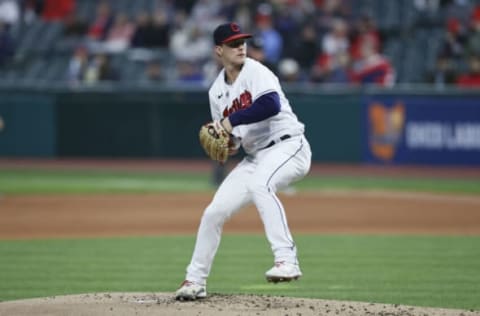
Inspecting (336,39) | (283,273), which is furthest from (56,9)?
(283,273)

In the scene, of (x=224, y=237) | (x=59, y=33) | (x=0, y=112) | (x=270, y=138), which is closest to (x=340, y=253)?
(x=224, y=237)

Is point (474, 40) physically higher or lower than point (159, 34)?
lower

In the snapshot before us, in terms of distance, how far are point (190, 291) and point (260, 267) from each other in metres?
2.94

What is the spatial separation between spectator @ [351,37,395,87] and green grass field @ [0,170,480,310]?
26.7 ft

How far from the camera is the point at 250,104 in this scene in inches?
286

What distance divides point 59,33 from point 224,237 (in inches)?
498

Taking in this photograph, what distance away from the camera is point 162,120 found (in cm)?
2166

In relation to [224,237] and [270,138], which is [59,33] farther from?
[270,138]

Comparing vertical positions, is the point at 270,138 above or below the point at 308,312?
above

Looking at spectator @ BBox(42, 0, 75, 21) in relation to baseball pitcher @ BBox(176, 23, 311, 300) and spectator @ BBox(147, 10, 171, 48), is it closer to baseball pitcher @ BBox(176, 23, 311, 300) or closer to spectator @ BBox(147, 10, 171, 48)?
spectator @ BBox(147, 10, 171, 48)

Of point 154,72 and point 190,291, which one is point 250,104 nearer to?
point 190,291

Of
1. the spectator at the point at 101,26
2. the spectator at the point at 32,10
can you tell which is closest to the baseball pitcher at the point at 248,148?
the spectator at the point at 101,26

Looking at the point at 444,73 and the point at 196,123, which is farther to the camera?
the point at 196,123

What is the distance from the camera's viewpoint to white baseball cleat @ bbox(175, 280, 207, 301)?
7281mm
